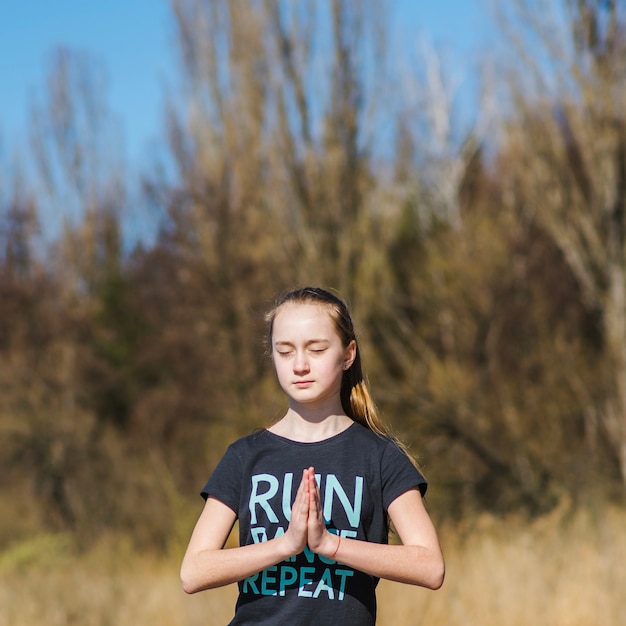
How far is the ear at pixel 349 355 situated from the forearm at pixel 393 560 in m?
0.38

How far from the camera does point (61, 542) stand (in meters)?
11.9

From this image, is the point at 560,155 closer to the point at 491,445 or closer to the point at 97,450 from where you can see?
the point at 491,445

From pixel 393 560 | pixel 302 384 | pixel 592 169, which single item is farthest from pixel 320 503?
pixel 592 169

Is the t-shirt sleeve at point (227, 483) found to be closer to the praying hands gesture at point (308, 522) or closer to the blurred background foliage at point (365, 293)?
the praying hands gesture at point (308, 522)

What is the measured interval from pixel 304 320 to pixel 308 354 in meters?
0.07

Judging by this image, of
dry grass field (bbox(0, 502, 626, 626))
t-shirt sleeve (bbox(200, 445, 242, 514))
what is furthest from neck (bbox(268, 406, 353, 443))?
dry grass field (bbox(0, 502, 626, 626))

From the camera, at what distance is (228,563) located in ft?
5.77

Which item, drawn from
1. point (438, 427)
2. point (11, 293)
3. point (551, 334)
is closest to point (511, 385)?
point (551, 334)

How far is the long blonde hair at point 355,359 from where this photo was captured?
1961mm

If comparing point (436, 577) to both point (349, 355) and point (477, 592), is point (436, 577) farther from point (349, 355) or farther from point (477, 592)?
point (477, 592)

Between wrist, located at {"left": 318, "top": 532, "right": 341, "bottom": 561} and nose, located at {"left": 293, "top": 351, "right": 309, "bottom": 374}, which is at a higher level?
nose, located at {"left": 293, "top": 351, "right": 309, "bottom": 374}

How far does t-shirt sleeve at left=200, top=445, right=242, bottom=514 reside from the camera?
1.88 meters

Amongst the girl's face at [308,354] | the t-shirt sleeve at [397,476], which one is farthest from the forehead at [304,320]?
the t-shirt sleeve at [397,476]

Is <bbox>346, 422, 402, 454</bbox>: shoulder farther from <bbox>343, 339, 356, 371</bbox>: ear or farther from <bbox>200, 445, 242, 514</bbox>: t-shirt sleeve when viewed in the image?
<bbox>200, 445, 242, 514</bbox>: t-shirt sleeve
